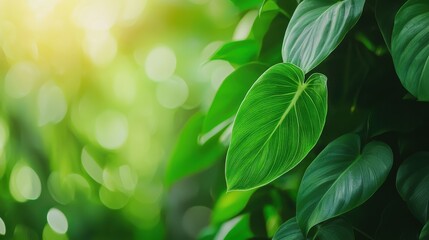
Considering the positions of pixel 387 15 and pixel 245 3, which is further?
pixel 245 3

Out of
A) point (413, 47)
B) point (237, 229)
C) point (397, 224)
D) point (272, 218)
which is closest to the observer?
point (413, 47)

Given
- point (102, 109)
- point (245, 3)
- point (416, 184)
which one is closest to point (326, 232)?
point (416, 184)

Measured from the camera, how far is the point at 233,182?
0.61 meters

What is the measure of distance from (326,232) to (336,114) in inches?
8.3

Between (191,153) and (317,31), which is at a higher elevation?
(317,31)

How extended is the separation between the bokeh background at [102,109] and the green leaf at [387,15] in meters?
0.78

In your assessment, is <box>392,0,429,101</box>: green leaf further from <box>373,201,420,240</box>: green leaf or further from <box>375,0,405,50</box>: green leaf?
<box>373,201,420,240</box>: green leaf

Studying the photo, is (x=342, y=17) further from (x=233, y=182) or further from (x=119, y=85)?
(x=119, y=85)

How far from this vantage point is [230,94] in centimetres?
85

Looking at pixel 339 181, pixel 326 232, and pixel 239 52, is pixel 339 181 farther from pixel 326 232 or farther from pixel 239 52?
pixel 239 52

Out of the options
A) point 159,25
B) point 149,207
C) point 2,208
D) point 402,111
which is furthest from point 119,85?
point 402,111

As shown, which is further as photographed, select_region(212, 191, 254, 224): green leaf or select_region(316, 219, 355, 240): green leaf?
select_region(212, 191, 254, 224): green leaf

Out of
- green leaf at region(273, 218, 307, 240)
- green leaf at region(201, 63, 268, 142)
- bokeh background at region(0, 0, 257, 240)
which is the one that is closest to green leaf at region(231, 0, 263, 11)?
green leaf at region(201, 63, 268, 142)

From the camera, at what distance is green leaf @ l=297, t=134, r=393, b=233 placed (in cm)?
60
